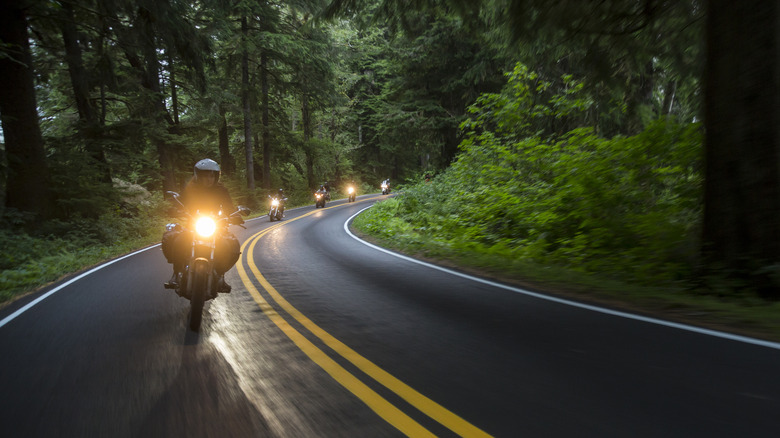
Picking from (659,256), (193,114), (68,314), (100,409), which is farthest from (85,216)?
(659,256)

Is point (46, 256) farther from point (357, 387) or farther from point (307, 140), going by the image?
point (307, 140)

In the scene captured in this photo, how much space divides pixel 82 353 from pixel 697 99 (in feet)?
33.4

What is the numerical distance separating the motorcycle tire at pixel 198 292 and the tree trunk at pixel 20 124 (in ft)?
36.7

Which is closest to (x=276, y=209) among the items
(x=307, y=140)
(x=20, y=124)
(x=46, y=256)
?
(x=20, y=124)

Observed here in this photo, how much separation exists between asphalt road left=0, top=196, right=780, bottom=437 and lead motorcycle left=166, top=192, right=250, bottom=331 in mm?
353

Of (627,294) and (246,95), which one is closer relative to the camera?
(627,294)

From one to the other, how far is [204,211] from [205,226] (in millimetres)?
325

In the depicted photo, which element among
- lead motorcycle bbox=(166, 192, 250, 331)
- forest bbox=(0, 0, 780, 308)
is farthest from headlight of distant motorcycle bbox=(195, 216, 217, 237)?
forest bbox=(0, 0, 780, 308)

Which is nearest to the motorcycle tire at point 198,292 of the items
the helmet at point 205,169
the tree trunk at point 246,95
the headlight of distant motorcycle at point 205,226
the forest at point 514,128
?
the headlight of distant motorcycle at point 205,226

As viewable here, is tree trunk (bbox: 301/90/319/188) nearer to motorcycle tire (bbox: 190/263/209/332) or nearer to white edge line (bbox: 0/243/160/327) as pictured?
white edge line (bbox: 0/243/160/327)

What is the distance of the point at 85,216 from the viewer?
14.9m

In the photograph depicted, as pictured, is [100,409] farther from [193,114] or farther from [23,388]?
[193,114]

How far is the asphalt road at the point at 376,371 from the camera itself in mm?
3035

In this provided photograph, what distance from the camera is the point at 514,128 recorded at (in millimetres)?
15414
